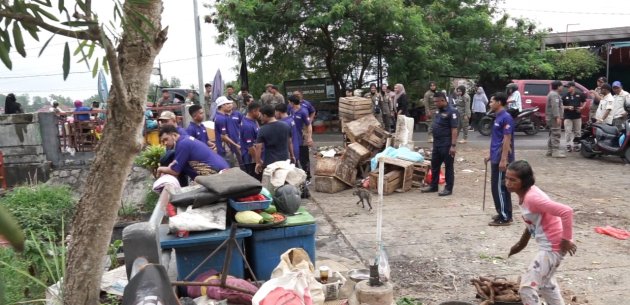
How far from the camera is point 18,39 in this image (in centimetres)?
145

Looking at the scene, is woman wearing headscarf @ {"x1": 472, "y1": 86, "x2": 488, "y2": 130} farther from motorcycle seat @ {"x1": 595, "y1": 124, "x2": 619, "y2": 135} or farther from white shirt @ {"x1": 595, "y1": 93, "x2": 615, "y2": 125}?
motorcycle seat @ {"x1": 595, "y1": 124, "x2": 619, "y2": 135}

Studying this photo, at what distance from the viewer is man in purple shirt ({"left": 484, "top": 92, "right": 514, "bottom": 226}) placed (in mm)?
6184

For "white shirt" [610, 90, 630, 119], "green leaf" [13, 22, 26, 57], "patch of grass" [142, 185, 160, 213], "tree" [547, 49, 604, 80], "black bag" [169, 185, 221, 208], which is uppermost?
"tree" [547, 49, 604, 80]

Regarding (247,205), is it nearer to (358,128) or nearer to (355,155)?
(355,155)

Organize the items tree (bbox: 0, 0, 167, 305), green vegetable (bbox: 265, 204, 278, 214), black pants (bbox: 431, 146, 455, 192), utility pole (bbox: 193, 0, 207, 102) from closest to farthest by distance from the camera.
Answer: tree (bbox: 0, 0, 167, 305)
green vegetable (bbox: 265, 204, 278, 214)
black pants (bbox: 431, 146, 455, 192)
utility pole (bbox: 193, 0, 207, 102)

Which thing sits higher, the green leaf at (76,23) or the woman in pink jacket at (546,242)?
the green leaf at (76,23)

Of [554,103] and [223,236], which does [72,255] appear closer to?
[223,236]

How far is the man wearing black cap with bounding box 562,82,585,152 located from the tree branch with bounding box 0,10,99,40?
38.0 ft

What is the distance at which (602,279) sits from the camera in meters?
4.64

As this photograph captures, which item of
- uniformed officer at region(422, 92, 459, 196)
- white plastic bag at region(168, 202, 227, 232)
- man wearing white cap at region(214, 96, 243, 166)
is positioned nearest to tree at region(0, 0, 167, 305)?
white plastic bag at region(168, 202, 227, 232)

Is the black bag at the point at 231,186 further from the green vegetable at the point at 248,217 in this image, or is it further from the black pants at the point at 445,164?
the black pants at the point at 445,164

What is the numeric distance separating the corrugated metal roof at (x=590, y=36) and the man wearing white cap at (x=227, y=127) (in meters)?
17.8

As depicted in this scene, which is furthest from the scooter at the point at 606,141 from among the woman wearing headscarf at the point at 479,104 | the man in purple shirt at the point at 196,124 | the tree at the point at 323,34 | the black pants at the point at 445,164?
the man in purple shirt at the point at 196,124

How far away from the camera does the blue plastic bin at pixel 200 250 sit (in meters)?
3.78
